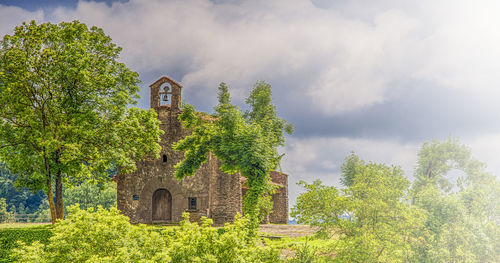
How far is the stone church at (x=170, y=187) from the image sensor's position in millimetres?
25859

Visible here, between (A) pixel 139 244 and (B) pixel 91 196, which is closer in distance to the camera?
(A) pixel 139 244

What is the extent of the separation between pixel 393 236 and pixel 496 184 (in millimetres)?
11711

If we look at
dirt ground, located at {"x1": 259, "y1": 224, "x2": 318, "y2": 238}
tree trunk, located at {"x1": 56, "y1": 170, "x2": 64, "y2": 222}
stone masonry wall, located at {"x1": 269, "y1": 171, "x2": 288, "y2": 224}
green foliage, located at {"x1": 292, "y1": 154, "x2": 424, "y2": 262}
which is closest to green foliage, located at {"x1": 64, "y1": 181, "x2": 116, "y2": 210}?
stone masonry wall, located at {"x1": 269, "y1": 171, "x2": 288, "y2": 224}

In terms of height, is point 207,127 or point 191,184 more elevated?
point 207,127

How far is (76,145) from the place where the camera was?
68.1 ft

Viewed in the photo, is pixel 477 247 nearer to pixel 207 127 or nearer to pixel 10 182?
pixel 207 127

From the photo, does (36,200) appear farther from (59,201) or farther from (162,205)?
(59,201)

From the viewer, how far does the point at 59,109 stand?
2123 centimetres

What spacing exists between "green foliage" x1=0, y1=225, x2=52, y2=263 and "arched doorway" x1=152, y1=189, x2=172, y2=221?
7.18 meters

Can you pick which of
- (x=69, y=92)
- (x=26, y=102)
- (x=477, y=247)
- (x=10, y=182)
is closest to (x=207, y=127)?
(x=69, y=92)

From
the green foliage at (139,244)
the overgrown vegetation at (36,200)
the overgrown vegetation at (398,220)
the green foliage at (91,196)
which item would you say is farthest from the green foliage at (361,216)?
the green foliage at (91,196)

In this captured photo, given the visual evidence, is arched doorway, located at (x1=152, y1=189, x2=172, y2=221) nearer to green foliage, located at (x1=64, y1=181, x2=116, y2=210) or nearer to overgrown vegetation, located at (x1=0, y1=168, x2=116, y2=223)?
overgrown vegetation, located at (x1=0, y1=168, x2=116, y2=223)

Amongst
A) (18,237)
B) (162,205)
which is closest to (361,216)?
(162,205)

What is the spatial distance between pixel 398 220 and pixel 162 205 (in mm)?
15667
